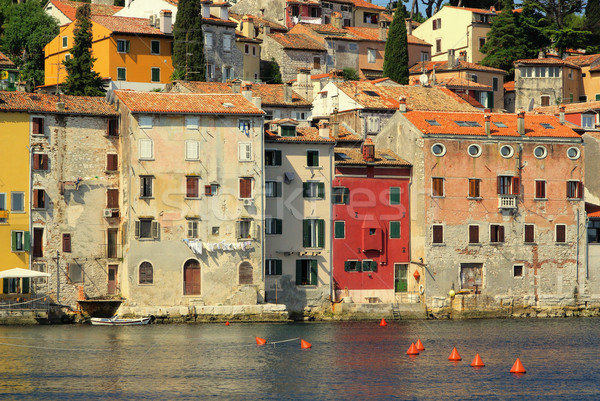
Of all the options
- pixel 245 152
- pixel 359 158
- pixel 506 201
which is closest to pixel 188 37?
pixel 359 158

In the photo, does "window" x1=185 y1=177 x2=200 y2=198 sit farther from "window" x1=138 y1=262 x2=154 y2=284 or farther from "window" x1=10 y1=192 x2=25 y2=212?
"window" x1=10 y1=192 x2=25 y2=212

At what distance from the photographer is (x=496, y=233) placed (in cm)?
7456

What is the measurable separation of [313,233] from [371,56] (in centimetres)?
4182

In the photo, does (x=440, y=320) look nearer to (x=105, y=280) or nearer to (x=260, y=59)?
(x=105, y=280)

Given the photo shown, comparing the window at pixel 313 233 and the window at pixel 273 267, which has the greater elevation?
the window at pixel 313 233

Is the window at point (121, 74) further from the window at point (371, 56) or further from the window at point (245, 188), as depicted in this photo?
the window at point (371, 56)

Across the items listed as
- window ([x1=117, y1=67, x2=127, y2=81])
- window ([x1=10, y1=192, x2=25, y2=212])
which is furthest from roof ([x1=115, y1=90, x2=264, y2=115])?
window ([x1=117, y1=67, x2=127, y2=81])

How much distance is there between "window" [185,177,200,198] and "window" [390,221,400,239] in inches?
508

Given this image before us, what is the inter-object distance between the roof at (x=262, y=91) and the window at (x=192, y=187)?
653 inches

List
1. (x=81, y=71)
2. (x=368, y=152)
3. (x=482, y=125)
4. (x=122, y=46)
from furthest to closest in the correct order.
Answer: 1. (x=122, y=46)
2. (x=81, y=71)
3. (x=482, y=125)
4. (x=368, y=152)

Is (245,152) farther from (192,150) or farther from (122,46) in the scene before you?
(122,46)

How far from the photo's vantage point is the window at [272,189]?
231 ft

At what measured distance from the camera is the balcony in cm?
7438

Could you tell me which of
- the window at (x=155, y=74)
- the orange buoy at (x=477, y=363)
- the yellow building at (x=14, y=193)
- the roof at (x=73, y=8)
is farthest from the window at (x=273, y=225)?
the roof at (x=73, y=8)
